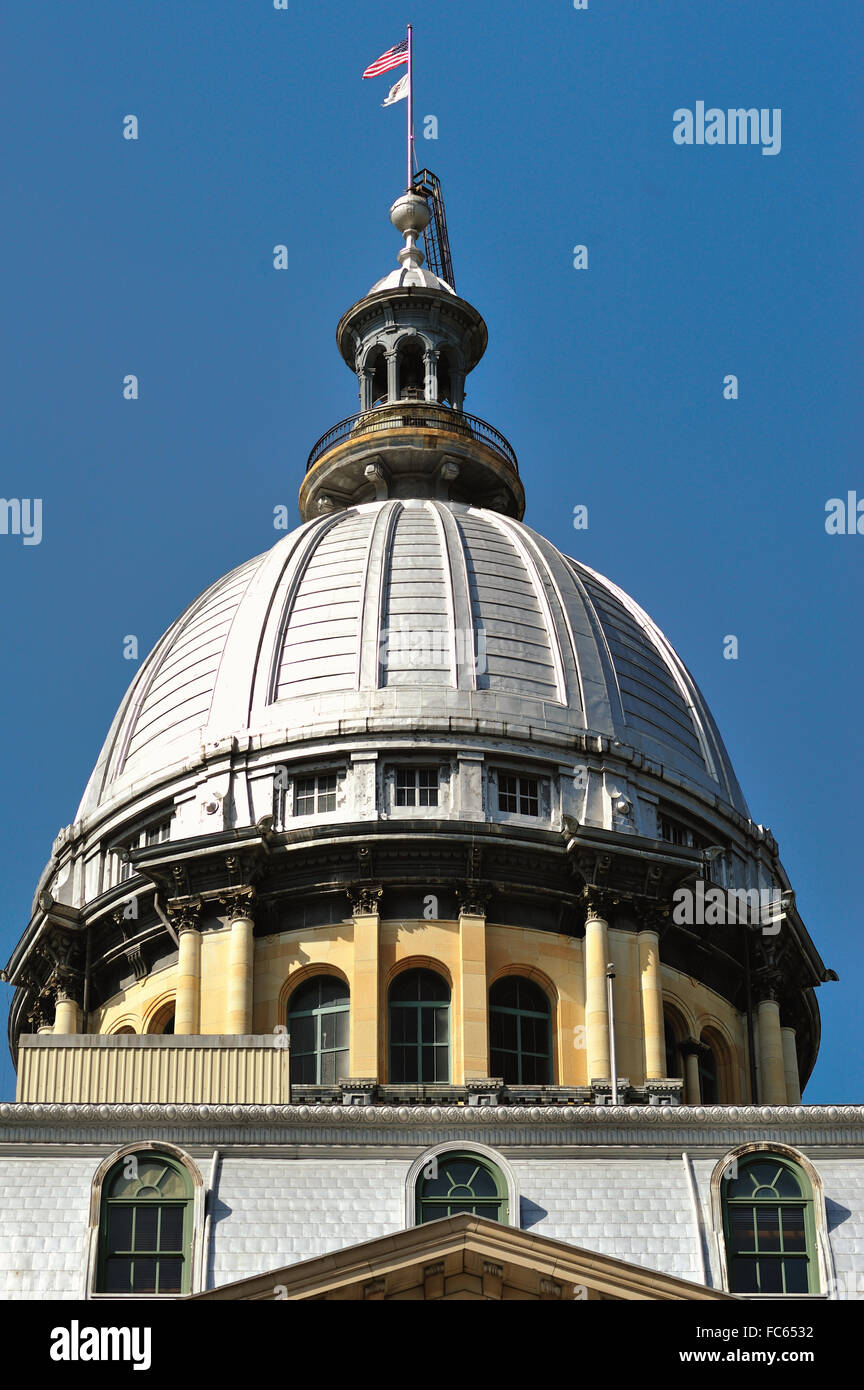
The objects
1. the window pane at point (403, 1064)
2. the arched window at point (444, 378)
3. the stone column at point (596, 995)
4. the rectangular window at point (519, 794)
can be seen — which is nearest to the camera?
the stone column at point (596, 995)

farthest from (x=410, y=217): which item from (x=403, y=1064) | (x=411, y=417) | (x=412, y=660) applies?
(x=403, y=1064)

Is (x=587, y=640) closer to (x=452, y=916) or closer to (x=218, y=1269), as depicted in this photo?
(x=452, y=916)

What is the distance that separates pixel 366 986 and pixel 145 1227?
22.8m

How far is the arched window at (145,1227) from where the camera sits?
4512cm

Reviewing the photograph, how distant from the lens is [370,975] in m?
68.5

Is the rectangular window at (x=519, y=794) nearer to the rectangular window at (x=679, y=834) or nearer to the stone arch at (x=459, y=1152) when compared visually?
the rectangular window at (x=679, y=834)

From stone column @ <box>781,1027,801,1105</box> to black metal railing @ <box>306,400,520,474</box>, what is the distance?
23.5 metres

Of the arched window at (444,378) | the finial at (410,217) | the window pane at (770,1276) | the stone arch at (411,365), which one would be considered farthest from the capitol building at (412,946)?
the finial at (410,217)

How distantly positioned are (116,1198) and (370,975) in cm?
2287

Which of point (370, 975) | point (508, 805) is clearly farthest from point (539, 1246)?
point (508, 805)

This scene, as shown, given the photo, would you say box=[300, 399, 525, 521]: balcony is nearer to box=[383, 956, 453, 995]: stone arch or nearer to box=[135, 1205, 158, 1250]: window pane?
box=[383, 956, 453, 995]: stone arch

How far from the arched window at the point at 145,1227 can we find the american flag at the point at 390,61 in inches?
2571

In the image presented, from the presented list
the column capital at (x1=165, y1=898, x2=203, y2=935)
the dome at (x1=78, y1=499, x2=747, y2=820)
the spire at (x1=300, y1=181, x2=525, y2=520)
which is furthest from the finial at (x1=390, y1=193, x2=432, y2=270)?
the column capital at (x1=165, y1=898, x2=203, y2=935)

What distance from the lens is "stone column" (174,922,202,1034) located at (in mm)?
69062
